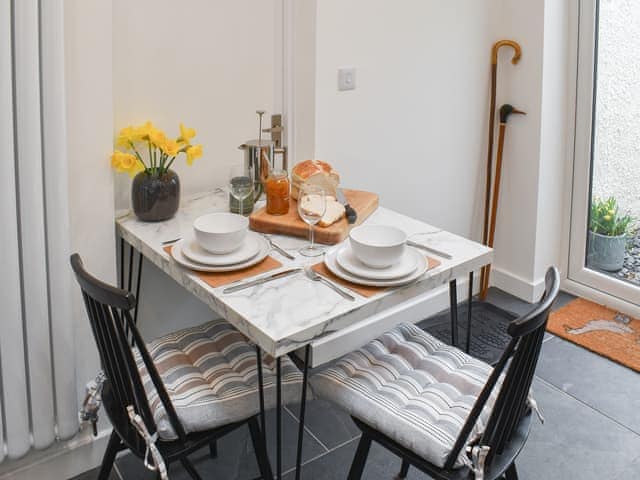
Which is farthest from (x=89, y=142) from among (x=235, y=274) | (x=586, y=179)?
(x=586, y=179)

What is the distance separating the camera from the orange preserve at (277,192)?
2.08m

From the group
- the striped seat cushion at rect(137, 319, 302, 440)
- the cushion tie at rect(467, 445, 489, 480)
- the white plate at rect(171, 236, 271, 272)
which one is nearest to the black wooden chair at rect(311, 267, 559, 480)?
the cushion tie at rect(467, 445, 489, 480)

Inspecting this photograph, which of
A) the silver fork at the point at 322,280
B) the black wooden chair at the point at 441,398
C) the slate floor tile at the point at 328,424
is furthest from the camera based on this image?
the slate floor tile at the point at 328,424

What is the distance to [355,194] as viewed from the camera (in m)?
2.30

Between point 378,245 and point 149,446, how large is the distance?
71 cm

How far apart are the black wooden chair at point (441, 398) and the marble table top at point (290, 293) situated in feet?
0.63

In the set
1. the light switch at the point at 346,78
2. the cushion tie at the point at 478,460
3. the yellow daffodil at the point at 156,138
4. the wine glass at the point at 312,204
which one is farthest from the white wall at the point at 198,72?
the cushion tie at the point at 478,460

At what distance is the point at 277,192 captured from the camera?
208 cm

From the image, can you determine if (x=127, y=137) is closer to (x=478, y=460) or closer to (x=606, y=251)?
(x=478, y=460)

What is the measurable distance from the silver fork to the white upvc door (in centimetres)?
186

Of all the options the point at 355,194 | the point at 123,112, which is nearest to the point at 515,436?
the point at 355,194

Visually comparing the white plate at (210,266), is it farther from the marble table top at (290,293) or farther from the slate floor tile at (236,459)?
Result: the slate floor tile at (236,459)

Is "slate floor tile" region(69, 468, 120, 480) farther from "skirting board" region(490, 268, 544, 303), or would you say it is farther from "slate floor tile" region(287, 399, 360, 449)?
"skirting board" region(490, 268, 544, 303)

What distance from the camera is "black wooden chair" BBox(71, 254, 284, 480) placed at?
1518 mm
